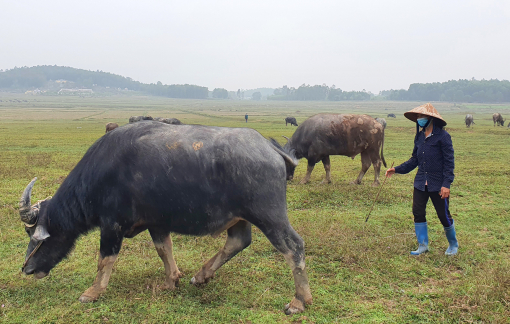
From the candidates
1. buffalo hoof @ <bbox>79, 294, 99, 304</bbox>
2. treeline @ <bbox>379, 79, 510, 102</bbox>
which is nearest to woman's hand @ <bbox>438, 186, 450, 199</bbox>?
buffalo hoof @ <bbox>79, 294, 99, 304</bbox>

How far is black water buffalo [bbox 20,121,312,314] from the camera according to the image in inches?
159

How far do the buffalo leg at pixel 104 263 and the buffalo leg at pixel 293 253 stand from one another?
5.67ft

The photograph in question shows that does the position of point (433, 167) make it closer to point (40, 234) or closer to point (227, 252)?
point (227, 252)

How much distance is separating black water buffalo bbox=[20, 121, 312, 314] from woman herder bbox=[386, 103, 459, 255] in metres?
2.33

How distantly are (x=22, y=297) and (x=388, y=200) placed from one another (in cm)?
739

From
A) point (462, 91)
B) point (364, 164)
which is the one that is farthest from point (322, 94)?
point (364, 164)

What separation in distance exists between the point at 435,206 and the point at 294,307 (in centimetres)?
272

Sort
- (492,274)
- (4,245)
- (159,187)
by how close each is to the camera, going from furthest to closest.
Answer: (4,245) < (492,274) < (159,187)

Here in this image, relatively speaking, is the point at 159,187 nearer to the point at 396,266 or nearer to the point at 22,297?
the point at 22,297

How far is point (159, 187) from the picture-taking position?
4043mm

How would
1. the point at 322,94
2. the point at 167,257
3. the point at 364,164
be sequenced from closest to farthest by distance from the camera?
the point at 167,257 < the point at 364,164 < the point at 322,94

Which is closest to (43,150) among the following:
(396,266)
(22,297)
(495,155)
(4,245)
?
(4,245)

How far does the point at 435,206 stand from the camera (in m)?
5.39

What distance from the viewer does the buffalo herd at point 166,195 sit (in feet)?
13.3
